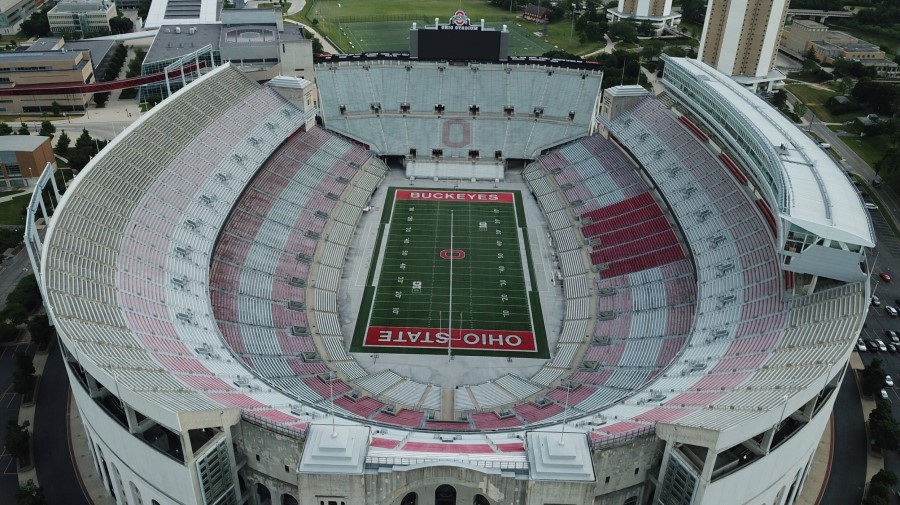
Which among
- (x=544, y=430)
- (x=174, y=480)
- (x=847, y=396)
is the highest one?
(x=544, y=430)

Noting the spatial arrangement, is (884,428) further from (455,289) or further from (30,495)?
(30,495)

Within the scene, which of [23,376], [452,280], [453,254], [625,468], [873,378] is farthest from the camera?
[453,254]

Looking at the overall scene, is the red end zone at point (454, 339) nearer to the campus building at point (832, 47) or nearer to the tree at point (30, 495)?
the tree at point (30, 495)

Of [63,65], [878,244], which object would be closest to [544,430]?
[878,244]

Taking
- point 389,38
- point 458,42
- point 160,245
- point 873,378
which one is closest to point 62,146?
point 160,245

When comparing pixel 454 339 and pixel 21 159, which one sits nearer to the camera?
pixel 454 339

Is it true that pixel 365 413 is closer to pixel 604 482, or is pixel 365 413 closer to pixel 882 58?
pixel 604 482
